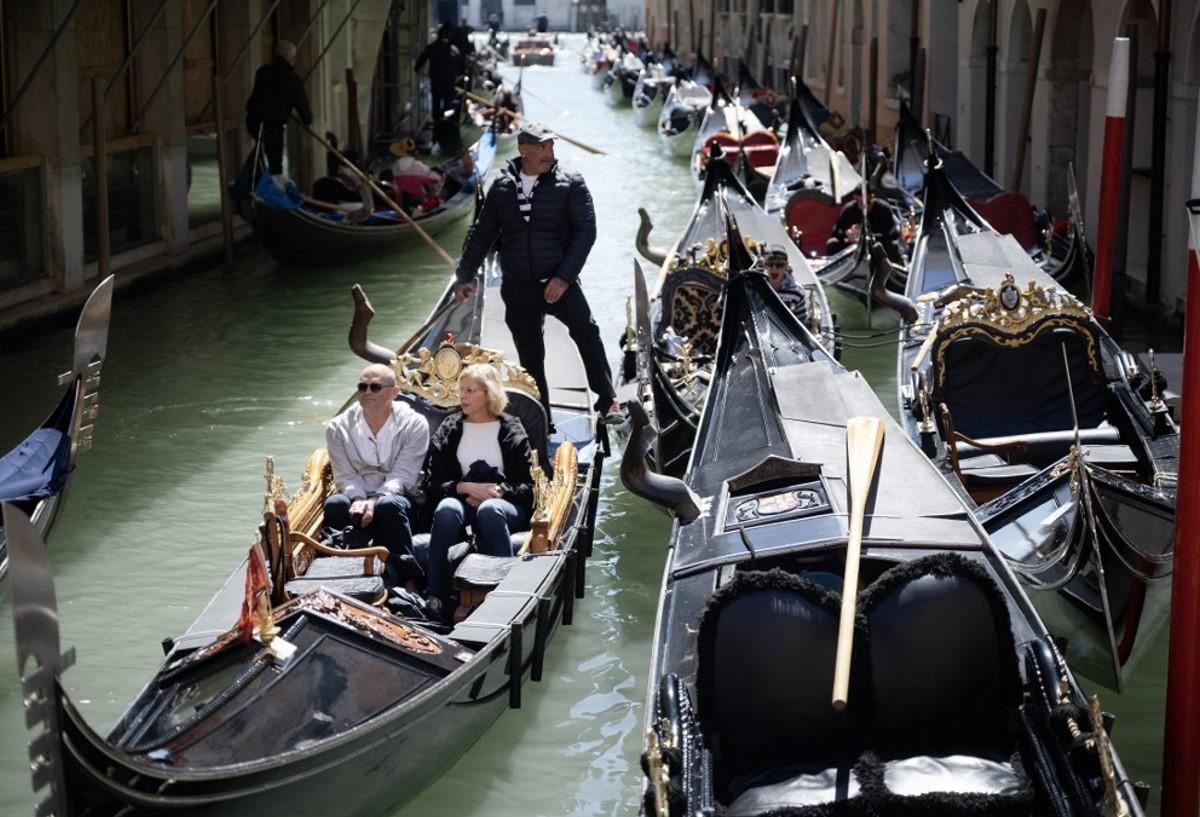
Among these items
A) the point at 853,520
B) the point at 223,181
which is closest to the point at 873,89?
the point at 223,181

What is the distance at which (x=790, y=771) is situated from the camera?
236cm

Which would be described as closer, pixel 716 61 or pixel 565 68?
pixel 716 61

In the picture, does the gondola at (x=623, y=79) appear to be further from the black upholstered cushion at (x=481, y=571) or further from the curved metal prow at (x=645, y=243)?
the black upholstered cushion at (x=481, y=571)

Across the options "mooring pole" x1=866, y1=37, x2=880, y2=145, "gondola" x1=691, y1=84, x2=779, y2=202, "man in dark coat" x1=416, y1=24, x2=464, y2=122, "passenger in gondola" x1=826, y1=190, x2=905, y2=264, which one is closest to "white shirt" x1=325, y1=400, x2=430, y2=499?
"passenger in gondola" x1=826, y1=190, x2=905, y2=264

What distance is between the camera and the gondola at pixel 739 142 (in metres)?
9.81

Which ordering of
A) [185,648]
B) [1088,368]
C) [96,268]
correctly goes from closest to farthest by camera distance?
1. [185,648]
2. [1088,368]
3. [96,268]

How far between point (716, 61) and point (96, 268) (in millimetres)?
13878

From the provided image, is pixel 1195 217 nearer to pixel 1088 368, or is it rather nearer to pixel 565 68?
pixel 1088 368

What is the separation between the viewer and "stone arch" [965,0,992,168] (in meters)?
9.77

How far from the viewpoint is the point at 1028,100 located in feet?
27.3

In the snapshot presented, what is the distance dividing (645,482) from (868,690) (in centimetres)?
57

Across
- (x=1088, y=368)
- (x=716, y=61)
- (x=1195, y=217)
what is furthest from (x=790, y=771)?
(x=716, y=61)

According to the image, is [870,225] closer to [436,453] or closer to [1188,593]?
[436,453]

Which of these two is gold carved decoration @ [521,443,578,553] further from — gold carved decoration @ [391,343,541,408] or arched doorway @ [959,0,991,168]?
arched doorway @ [959,0,991,168]
